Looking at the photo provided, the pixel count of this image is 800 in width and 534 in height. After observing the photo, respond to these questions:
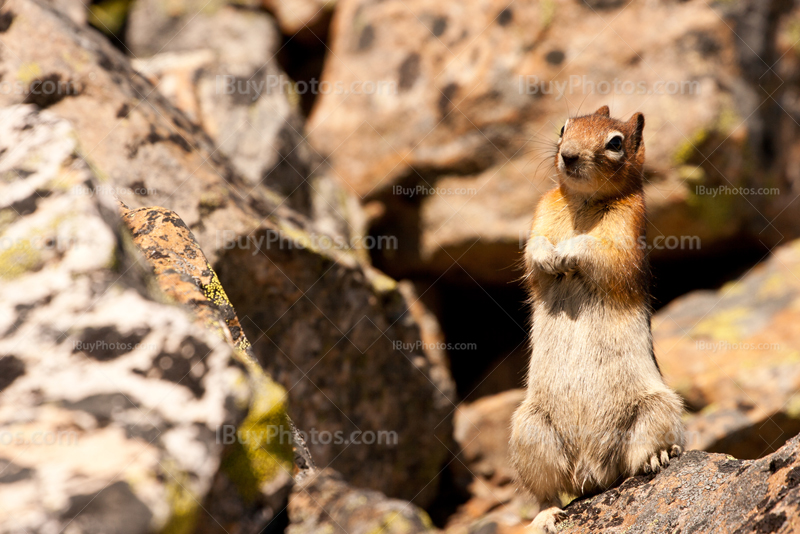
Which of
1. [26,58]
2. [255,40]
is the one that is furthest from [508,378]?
[26,58]

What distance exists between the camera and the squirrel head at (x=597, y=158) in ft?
20.0

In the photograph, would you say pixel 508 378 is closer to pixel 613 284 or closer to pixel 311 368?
pixel 311 368

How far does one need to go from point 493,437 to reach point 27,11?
9599 mm

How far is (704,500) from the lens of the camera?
4.54 metres

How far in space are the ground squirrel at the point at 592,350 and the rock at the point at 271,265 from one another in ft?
10.5

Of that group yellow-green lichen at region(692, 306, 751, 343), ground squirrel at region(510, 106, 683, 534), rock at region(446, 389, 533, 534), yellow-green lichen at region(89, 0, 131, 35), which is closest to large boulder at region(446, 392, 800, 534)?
ground squirrel at region(510, 106, 683, 534)

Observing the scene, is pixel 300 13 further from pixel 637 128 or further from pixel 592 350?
pixel 592 350

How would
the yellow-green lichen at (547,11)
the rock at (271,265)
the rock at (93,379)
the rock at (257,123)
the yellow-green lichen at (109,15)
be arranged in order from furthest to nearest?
the yellow-green lichen at (109,15) < the yellow-green lichen at (547,11) < the rock at (257,123) < the rock at (271,265) < the rock at (93,379)

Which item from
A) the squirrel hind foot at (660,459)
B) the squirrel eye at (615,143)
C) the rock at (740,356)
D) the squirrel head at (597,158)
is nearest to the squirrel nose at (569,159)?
the squirrel head at (597,158)

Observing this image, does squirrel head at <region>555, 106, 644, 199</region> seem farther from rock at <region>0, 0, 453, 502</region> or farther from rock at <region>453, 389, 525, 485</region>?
rock at <region>453, 389, 525, 485</region>

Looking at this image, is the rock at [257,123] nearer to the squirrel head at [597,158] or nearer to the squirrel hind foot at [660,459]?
the squirrel head at [597,158]

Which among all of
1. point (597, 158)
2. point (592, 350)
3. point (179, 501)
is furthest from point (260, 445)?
point (597, 158)

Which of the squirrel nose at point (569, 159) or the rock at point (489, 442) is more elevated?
the squirrel nose at point (569, 159)

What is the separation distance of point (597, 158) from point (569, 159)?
0.28m
